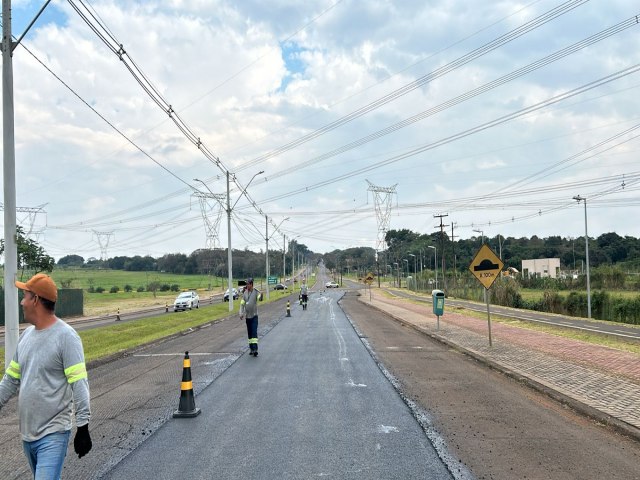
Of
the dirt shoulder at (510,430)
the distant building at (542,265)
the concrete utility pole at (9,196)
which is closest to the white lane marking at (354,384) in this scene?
the dirt shoulder at (510,430)

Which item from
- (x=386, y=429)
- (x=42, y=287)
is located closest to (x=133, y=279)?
(x=386, y=429)

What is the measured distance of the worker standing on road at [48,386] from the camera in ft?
12.0

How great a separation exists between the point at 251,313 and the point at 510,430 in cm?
851

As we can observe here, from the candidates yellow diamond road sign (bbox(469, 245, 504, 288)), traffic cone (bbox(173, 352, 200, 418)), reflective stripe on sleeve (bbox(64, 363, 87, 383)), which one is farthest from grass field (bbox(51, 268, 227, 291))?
reflective stripe on sleeve (bbox(64, 363, 87, 383))

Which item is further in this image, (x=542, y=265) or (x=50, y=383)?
(x=542, y=265)

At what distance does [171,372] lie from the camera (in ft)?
38.5

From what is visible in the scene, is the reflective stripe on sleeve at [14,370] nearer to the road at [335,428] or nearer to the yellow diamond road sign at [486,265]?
the road at [335,428]

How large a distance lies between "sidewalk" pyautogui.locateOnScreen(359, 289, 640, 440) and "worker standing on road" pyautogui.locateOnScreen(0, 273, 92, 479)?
20.4 feet

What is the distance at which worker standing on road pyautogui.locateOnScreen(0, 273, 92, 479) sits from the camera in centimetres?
364

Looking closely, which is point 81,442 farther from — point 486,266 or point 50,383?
point 486,266

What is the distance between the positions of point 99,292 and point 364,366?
275ft

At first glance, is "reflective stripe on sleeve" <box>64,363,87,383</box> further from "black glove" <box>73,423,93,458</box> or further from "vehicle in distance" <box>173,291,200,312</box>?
"vehicle in distance" <box>173,291,200,312</box>

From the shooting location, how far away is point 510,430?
6.91 meters

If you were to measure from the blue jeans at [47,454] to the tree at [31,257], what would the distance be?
3959 cm
